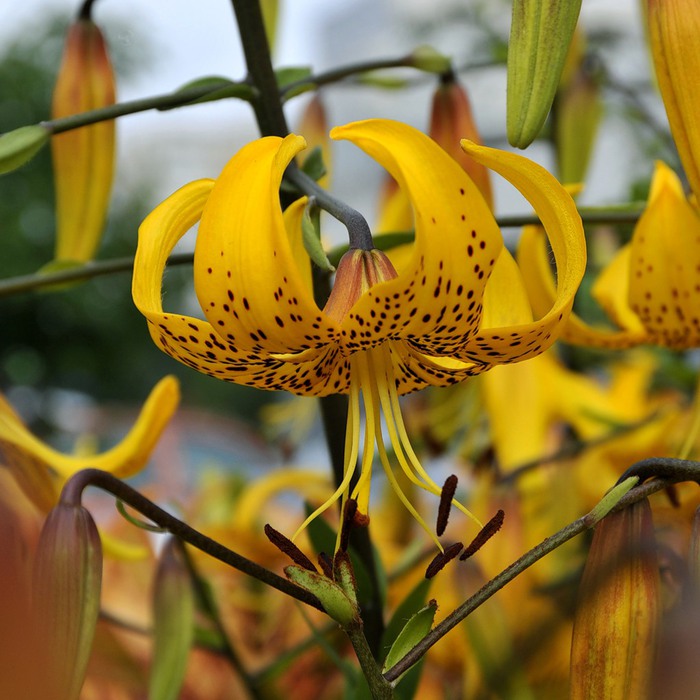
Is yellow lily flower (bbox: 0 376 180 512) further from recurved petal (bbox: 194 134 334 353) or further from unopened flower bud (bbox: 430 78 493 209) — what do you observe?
unopened flower bud (bbox: 430 78 493 209)

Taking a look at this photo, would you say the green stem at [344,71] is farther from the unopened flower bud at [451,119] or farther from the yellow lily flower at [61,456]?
the yellow lily flower at [61,456]

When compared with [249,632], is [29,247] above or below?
above

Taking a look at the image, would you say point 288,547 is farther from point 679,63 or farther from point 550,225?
point 679,63

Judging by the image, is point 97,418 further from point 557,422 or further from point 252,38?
point 252,38

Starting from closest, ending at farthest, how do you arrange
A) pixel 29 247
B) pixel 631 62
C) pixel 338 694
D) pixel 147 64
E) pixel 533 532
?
pixel 338 694 → pixel 533 532 → pixel 631 62 → pixel 29 247 → pixel 147 64

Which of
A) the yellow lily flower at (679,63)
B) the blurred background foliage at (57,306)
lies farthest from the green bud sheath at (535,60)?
the blurred background foliage at (57,306)

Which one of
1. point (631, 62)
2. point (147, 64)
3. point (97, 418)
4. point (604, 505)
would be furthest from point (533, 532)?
point (147, 64)
